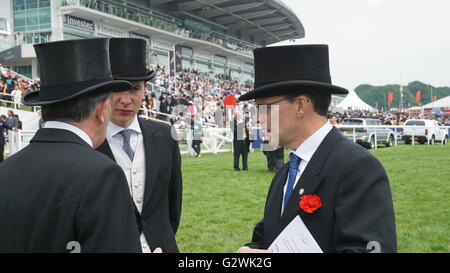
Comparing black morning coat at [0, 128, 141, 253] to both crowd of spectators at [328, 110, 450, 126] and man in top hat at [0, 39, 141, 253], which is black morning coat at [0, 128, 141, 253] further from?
crowd of spectators at [328, 110, 450, 126]

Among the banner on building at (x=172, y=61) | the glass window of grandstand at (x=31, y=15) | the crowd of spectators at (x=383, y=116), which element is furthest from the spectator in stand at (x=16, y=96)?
the banner on building at (x=172, y=61)

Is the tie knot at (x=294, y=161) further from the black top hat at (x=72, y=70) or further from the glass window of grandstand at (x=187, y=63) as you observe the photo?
the glass window of grandstand at (x=187, y=63)

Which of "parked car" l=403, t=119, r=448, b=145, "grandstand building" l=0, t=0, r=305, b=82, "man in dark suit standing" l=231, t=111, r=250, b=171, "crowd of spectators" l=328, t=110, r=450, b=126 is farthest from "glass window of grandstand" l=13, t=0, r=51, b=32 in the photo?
"parked car" l=403, t=119, r=448, b=145

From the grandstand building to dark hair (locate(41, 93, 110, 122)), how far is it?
126ft

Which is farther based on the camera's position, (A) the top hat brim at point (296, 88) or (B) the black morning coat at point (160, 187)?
(B) the black morning coat at point (160, 187)

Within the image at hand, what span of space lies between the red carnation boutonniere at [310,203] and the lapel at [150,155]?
1231 mm

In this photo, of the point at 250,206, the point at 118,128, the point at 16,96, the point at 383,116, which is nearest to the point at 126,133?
the point at 118,128

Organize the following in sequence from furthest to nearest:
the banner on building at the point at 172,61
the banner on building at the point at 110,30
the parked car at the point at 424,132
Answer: the banner on building at the point at 172,61
the banner on building at the point at 110,30
the parked car at the point at 424,132

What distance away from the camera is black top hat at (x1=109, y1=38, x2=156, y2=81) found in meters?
3.39

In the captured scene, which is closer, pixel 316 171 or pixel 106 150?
pixel 316 171

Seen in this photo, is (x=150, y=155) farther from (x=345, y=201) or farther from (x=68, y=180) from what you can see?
(x=345, y=201)

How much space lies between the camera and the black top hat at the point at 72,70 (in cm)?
204

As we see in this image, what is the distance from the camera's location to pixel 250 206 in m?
8.91

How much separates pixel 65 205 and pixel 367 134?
23.1 m
